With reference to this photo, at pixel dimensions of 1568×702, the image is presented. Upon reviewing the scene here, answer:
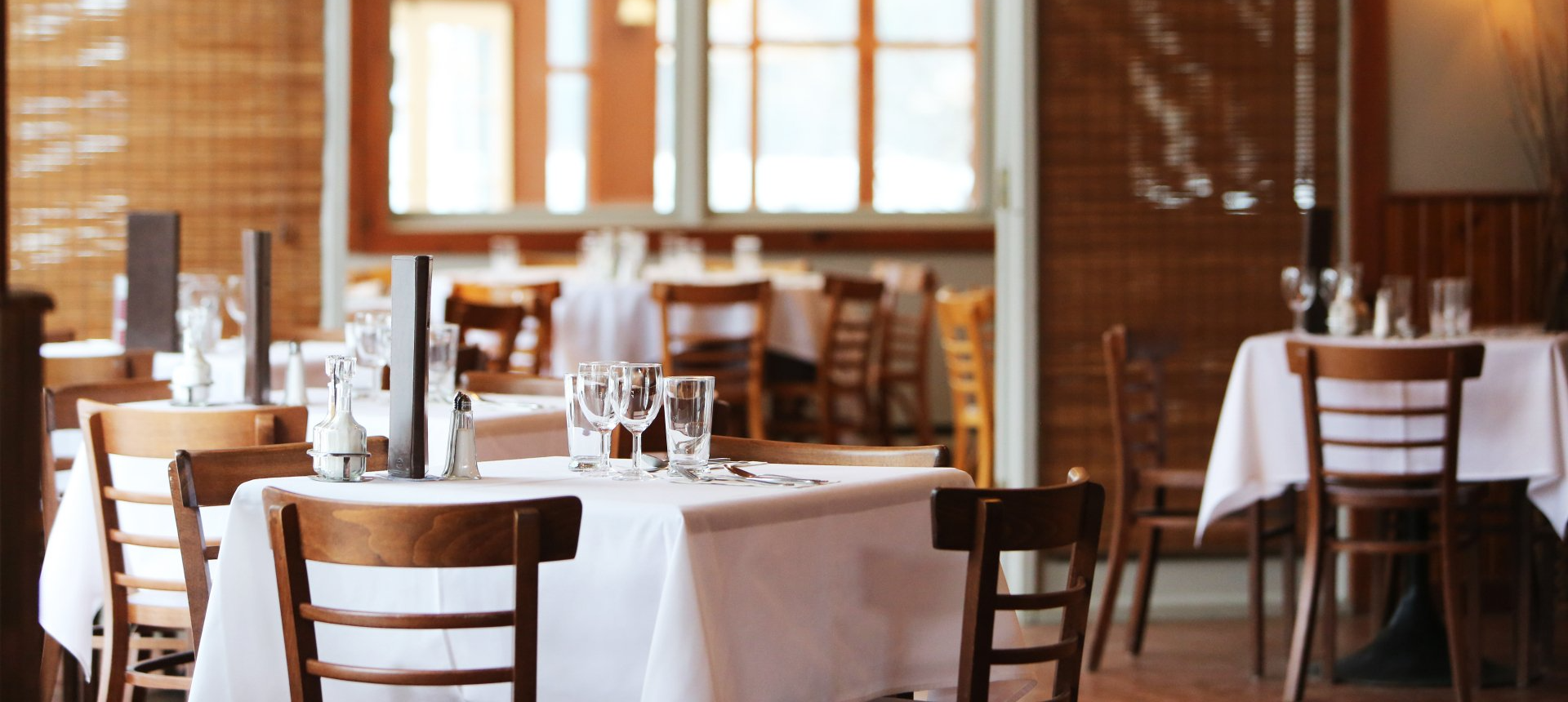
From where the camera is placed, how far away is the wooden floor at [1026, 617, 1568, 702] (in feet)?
12.9

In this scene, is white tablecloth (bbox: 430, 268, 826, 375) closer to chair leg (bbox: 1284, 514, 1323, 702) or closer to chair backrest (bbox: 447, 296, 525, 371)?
chair backrest (bbox: 447, 296, 525, 371)

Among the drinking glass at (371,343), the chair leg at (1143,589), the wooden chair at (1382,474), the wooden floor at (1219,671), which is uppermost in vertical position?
the drinking glass at (371,343)

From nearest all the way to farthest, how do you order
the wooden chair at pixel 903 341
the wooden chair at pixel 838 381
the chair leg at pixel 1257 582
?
the chair leg at pixel 1257 582 → the wooden chair at pixel 838 381 → the wooden chair at pixel 903 341

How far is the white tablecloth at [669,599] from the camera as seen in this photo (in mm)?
1934

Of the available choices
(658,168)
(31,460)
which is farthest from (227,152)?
(31,460)

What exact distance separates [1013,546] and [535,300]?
170 inches

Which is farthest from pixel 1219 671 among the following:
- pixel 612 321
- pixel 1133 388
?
pixel 612 321

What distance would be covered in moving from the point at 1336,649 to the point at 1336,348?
1.06 m

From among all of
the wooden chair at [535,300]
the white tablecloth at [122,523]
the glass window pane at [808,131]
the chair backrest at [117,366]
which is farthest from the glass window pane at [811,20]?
the white tablecloth at [122,523]

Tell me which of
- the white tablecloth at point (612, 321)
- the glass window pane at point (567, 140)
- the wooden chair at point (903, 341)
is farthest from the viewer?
the glass window pane at point (567, 140)

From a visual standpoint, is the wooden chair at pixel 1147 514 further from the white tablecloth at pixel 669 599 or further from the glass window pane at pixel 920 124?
the glass window pane at pixel 920 124

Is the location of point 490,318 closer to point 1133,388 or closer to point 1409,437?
point 1133,388

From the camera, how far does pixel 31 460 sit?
1658mm

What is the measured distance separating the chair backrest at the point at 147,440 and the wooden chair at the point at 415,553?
812 mm
